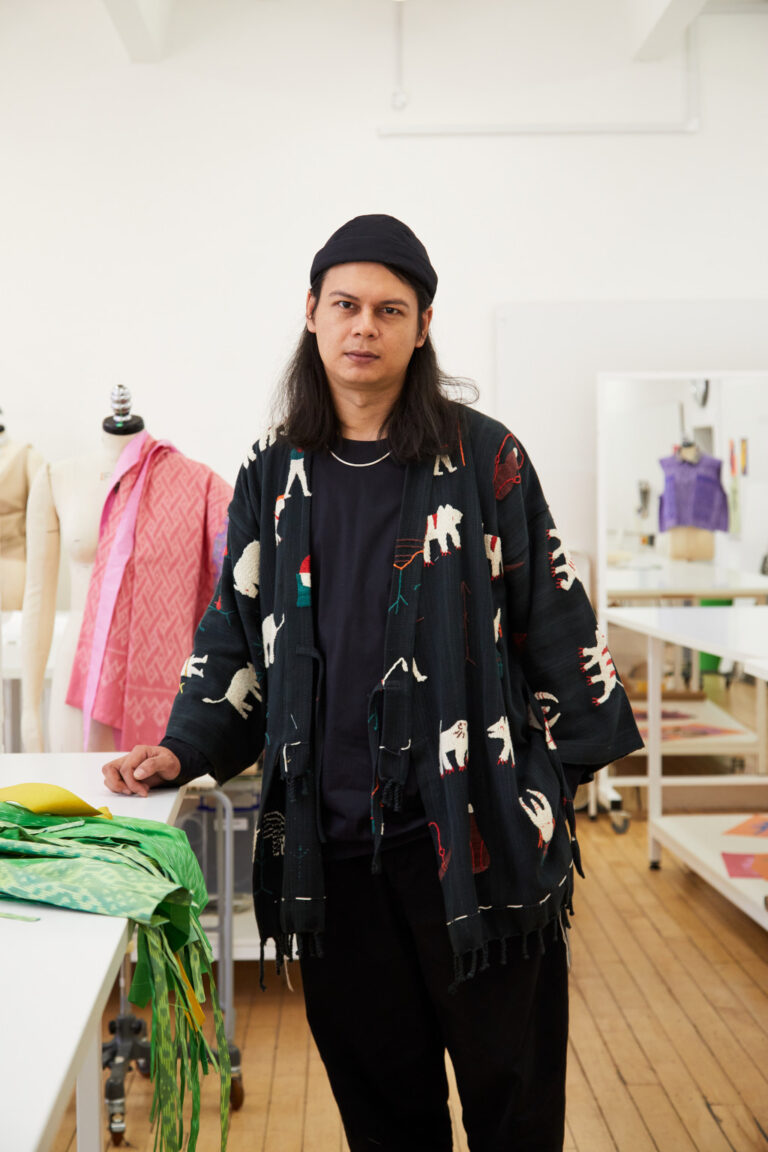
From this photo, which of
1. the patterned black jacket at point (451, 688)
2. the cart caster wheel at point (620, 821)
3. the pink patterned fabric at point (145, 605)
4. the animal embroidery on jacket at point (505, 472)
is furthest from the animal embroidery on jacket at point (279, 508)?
the cart caster wheel at point (620, 821)

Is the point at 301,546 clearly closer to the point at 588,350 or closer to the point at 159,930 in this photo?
the point at 159,930

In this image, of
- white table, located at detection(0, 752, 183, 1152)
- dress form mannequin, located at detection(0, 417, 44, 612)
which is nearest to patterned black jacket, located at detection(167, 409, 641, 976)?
white table, located at detection(0, 752, 183, 1152)

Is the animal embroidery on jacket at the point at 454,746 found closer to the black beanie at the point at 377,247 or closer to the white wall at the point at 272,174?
the black beanie at the point at 377,247

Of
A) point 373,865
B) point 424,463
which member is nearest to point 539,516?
point 424,463

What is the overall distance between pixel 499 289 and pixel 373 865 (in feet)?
11.8

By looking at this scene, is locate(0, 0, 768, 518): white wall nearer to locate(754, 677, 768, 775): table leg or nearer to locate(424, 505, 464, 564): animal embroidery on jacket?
locate(754, 677, 768, 775): table leg

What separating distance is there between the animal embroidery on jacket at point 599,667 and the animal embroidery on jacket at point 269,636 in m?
0.38

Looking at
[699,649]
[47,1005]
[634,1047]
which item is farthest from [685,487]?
[47,1005]

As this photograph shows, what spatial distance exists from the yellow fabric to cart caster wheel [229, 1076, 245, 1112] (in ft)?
3.92

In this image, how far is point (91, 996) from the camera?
0.82m

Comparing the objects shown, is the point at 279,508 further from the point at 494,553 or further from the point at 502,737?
the point at 502,737

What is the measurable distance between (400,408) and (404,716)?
1.29 ft

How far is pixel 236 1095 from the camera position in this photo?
2143 mm

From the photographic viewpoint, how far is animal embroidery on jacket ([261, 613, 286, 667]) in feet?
4.41
